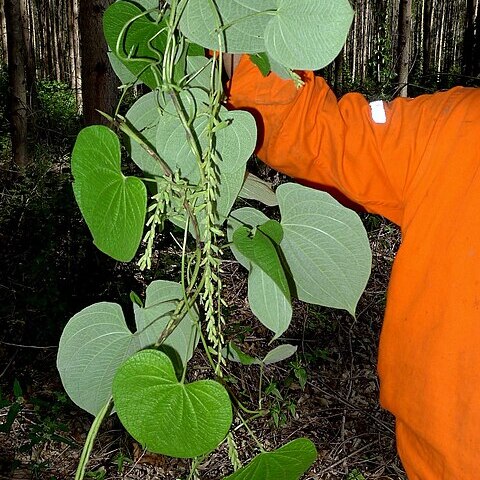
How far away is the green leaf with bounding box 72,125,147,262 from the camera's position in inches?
15.8

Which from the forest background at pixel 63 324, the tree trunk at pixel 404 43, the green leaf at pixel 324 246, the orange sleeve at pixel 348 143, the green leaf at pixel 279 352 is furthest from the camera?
the tree trunk at pixel 404 43

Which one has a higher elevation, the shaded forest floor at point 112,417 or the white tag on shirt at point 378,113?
the white tag on shirt at point 378,113

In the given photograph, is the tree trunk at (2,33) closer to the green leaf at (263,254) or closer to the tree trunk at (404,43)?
the tree trunk at (404,43)

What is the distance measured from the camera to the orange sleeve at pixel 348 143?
2.50ft

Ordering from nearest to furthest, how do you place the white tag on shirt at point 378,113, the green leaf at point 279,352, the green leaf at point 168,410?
1. the green leaf at point 168,410
2. the green leaf at point 279,352
3. the white tag on shirt at point 378,113

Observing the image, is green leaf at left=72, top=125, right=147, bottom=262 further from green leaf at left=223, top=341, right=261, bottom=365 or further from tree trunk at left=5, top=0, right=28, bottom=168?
tree trunk at left=5, top=0, right=28, bottom=168

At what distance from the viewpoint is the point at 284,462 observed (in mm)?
451

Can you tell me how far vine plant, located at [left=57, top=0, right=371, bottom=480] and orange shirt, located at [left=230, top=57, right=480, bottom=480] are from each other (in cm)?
28

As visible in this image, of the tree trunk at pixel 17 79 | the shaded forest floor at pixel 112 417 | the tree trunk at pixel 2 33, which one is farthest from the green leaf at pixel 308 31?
the tree trunk at pixel 2 33

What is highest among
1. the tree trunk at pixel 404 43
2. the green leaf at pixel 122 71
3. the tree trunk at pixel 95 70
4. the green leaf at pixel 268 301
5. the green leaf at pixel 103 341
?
the green leaf at pixel 122 71

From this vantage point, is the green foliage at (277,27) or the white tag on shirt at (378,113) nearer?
the green foliage at (277,27)

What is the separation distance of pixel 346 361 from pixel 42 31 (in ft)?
34.8

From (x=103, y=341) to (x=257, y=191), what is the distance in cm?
17

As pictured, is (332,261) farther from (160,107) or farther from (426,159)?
(426,159)
